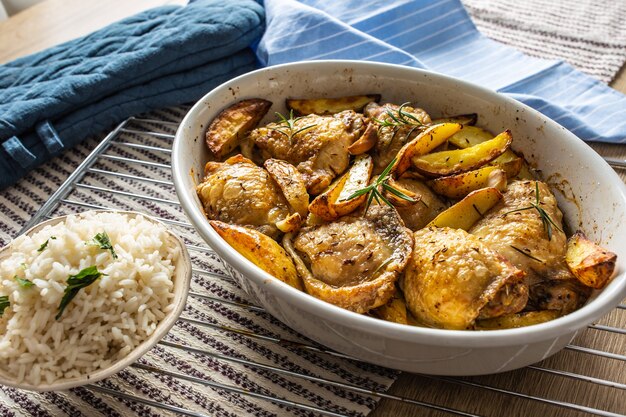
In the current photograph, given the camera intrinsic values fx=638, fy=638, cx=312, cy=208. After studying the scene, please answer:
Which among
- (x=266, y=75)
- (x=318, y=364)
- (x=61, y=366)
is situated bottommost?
(x=318, y=364)

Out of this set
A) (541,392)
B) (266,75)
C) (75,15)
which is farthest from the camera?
(75,15)

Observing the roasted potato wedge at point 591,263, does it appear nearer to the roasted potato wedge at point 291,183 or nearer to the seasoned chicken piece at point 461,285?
the seasoned chicken piece at point 461,285

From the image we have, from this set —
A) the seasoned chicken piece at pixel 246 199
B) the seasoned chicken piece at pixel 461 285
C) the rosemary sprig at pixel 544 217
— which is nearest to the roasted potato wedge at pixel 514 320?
the seasoned chicken piece at pixel 461 285

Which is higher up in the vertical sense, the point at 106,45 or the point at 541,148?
the point at 106,45

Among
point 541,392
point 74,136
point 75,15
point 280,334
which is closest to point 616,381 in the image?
point 541,392

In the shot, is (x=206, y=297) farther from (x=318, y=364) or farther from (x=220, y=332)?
(x=318, y=364)

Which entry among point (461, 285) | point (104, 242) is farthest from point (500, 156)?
point (104, 242)
